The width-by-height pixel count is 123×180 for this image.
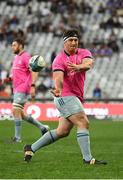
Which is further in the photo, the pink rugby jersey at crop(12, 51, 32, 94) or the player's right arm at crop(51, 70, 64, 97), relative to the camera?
the pink rugby jersey at crop(12, 51, 32, 94)

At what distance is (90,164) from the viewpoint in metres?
12.1

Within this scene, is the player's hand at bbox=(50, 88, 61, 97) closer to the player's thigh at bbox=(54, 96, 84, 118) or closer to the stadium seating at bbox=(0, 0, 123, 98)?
the player's thigh at bbox=(54, 96, 84, 118)

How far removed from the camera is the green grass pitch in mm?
10812

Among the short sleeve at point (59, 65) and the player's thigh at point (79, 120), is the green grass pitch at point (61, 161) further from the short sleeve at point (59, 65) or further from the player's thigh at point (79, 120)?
the short sleeve at point (59, 65)

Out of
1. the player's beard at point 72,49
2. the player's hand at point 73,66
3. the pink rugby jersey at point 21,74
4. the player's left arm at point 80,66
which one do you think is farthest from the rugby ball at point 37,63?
the pink rugby jersey at point 21,74

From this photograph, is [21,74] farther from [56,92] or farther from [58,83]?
[56,92]

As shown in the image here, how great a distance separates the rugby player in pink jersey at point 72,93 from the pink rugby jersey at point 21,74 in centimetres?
576

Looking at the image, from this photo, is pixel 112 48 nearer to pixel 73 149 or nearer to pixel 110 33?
pixel 110 33

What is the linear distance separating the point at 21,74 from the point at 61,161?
568cm

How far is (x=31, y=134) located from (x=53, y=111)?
887 centimetres

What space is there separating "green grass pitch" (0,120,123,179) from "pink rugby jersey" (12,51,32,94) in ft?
4.58

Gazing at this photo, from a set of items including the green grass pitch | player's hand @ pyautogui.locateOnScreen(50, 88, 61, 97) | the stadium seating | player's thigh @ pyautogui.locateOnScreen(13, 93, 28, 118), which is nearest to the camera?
the green grass pitch

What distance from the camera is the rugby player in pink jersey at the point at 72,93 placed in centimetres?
1205

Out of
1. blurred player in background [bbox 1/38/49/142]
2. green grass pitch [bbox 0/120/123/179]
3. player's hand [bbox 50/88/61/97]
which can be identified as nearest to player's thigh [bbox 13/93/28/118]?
blurred player in background [bbox 1/38/49/142]
